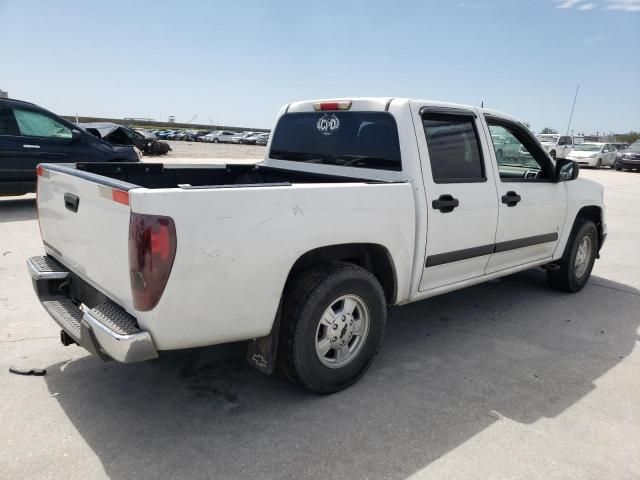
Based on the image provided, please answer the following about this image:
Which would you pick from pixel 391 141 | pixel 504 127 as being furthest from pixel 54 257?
pixel 504 127

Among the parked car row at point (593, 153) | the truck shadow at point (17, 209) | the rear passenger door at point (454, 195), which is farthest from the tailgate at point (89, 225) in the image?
the parked car row at point (593, 153)

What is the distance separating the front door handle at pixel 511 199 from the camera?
405 cm

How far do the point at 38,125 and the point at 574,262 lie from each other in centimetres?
864

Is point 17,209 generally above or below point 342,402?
below

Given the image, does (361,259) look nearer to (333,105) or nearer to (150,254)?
(333,105)

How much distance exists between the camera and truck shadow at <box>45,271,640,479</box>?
8.30 ft

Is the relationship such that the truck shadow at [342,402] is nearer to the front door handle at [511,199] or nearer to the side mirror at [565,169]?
the front door handle at [511,199]

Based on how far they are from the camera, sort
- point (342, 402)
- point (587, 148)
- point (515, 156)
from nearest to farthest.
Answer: point (342, 402)
point (515, 156)
point (587, 148)

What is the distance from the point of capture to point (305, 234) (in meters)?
2.74

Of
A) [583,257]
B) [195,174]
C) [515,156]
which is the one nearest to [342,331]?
[195,174]

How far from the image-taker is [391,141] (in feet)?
11.5

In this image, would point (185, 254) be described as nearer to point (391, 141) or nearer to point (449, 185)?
point (391, 141)

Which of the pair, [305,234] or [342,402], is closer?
[305,234]

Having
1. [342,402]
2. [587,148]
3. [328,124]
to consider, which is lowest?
[587,148]
